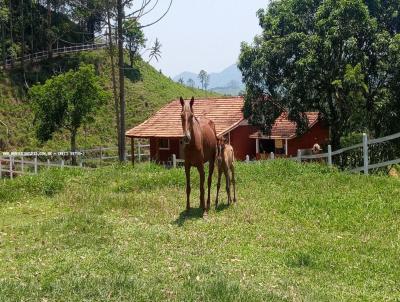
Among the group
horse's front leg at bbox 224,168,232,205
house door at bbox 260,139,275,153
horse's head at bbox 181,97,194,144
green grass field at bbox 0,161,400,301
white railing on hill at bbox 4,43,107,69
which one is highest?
white railing on hill at bbox 4,43,107,69

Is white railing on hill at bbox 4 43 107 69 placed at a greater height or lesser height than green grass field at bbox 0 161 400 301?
greater

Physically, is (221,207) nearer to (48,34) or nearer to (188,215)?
(188,215)

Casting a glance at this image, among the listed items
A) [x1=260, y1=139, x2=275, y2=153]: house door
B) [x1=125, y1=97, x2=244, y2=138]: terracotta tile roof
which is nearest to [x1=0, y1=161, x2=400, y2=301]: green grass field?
[x1=125, y1=97, x2=244, y2=138]: terracotta tile roof

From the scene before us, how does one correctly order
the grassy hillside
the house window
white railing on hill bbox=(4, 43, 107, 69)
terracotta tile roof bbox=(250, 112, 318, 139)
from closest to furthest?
terracotta tile roof bbox=(250, 112, 318, 139)
the house window
the grassy hillside
white railing on hill bbox=(4, 43, 107, 69)

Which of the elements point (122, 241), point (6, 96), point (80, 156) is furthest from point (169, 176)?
point (6, 96)

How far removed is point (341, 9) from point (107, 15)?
1241 cm

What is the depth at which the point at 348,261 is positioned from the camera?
7.70 metres

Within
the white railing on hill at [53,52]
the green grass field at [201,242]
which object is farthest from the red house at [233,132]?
the white railing on hill at [53,52]

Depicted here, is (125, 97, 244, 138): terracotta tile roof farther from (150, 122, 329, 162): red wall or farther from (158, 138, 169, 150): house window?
(158, 138, 169, 150): house window

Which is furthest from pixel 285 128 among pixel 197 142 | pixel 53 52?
pixel 53 52

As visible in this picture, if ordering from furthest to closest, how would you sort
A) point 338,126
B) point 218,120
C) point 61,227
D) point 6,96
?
point 6,96 → point 218,120 → point 338,126 → point 61,227

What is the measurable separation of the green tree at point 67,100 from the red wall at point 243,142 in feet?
35.3

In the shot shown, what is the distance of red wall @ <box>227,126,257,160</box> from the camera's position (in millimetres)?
30453

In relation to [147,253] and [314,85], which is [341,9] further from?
[147,253]
